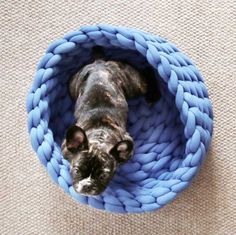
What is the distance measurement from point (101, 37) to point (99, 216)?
504 mm

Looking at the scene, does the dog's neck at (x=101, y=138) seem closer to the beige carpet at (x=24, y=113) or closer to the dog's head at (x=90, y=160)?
the dog's head at (x=90, y=160)

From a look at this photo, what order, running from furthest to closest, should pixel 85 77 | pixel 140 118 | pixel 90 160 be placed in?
pixel 140 118 < pixel 85 77 < pixel 90 160

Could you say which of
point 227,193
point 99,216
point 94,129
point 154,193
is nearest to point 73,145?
point 94,129

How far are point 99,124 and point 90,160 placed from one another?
12cm

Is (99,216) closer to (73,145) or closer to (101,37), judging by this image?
(73,145)

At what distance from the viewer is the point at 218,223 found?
1271mm

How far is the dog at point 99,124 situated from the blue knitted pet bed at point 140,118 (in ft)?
0.18

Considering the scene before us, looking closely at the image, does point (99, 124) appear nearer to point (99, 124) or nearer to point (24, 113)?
point (99, 124)

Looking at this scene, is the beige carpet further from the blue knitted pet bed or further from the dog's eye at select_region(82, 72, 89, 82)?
the dog's eye at select_region(82, 72, 89, 82)

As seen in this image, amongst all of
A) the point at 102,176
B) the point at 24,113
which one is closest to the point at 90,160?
the point at 102,176

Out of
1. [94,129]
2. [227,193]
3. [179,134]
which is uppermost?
[94,129]

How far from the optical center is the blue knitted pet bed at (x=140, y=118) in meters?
1.11

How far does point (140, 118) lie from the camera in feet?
4.22

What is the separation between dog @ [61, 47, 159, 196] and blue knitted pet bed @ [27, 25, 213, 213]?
55 mm
